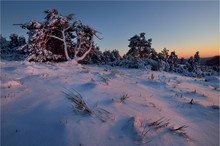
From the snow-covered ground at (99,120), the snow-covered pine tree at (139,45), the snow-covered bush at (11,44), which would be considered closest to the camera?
the snow-covered ground at (99,120)

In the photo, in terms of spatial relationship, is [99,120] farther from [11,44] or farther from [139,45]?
[139,45]

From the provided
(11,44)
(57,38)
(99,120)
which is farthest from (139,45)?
(99,120)

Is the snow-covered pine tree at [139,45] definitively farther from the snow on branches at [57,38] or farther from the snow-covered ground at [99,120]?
the snow-covered ground at [99,120]

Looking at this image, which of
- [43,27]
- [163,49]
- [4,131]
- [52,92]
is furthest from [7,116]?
[163,49]

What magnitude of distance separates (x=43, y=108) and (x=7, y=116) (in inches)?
21.4

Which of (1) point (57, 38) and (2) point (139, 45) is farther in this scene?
(2) point (139, 45)

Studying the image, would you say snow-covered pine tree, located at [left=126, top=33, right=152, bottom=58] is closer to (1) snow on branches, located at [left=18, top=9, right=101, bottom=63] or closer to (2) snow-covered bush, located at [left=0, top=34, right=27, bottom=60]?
(1) snow on branches, located at [left=18, top=9, right=101, bottom=63]

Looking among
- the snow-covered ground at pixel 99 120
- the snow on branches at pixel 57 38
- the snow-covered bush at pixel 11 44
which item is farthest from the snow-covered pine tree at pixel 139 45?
A: the snow-covered ground at pixel 99 120

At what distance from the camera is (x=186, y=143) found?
2.37m

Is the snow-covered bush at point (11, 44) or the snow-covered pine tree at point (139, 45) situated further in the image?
the snow-covered pine tree at point (139, 45)

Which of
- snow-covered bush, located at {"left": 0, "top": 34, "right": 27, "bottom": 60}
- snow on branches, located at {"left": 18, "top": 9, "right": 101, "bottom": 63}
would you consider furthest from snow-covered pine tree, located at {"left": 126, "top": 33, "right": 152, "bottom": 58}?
snow-covered bush, located at {"left": 0, "top": 34, "right": 27, "bottom": 60}

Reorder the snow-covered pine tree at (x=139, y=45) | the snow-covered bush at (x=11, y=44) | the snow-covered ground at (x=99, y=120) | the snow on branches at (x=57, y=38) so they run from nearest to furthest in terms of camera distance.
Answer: the snow-covered ground at (x=99, y=120), the snow on branches at (x=57, y=38), the snow-covered bush at (x=11, y=44), the snow-covered pine tree at (x=139, y=45)

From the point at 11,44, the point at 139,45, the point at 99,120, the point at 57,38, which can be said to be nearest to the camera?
the point at 99,120

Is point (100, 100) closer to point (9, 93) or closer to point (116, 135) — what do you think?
point (116, 135)
